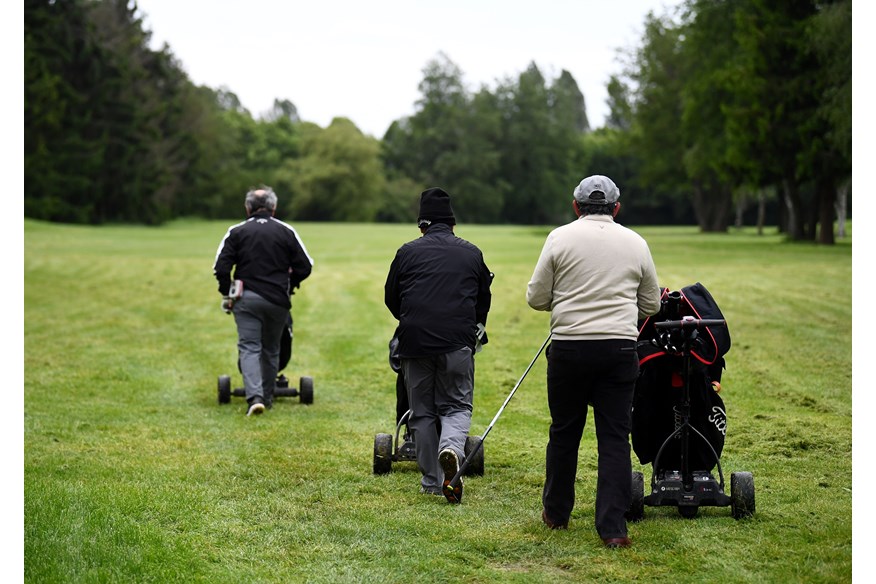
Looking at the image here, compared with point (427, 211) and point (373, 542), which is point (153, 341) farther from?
point (373, 542)

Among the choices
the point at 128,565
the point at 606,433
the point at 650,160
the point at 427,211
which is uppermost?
the point at 650,160

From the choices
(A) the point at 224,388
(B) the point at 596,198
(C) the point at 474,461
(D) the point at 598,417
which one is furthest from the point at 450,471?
(A) the point at 224,388

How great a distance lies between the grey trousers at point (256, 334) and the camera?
34.2 feet

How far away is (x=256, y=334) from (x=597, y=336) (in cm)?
520

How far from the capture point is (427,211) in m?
7.69

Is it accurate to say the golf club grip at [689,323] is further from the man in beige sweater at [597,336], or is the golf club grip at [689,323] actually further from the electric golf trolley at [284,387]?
the electric golf trolley at [284,387]

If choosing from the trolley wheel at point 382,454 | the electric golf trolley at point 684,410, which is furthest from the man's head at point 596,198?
the trolley wheel at point 382,454

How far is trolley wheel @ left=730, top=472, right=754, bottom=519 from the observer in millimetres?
6445

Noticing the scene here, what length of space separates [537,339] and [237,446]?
823 cm

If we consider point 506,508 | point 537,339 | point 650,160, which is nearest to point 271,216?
point 506,508

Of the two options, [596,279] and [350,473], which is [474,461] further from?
[596,279]

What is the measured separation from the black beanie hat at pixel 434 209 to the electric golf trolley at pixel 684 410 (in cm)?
184

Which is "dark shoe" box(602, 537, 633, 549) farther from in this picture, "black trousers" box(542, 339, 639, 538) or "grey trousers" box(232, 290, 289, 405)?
"grey trousers" box(232, 290, 289, 405)

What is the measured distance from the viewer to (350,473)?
7895mm
